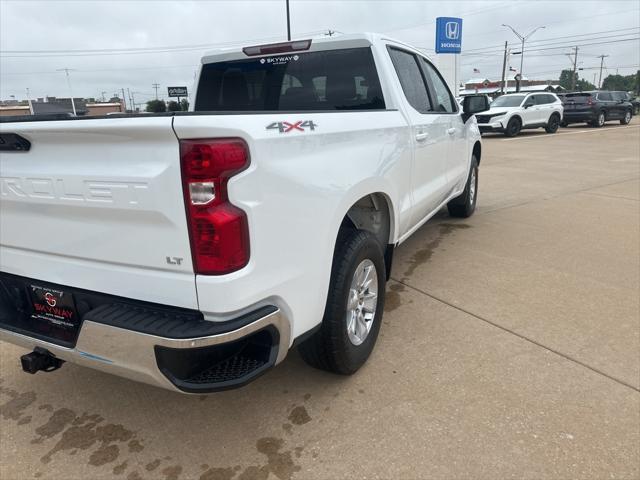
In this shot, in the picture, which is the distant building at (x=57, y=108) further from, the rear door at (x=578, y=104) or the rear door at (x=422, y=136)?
the rear door at (x=578, y=104)

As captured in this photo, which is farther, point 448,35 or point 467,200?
point 448,35

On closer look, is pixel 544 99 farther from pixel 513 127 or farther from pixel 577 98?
pixel 577 98

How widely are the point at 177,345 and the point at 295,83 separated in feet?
7.98

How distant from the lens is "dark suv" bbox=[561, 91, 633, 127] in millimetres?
22936

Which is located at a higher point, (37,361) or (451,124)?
(451,124)

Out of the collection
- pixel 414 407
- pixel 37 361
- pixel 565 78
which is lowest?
pixel 414 407

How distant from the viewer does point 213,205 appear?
175 centimetres

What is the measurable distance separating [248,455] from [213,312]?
2.83 feet

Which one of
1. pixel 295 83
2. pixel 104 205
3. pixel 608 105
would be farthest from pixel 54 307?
pixel 608 105

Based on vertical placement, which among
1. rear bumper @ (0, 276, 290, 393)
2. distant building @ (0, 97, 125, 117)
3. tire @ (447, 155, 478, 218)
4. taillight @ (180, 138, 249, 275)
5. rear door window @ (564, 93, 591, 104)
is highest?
distant building @ (0, 97, 125, 117)

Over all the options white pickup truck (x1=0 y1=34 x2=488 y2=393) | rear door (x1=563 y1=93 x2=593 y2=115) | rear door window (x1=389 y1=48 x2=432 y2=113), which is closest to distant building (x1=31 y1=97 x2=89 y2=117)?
white pickup truck (x1=0 y1=34 x2=488 y2=393)

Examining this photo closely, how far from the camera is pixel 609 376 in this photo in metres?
2.82

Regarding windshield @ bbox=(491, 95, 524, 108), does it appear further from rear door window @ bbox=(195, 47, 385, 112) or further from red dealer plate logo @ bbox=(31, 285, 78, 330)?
red dealer plate logo @ bbox=(31, 285, 78, 330)

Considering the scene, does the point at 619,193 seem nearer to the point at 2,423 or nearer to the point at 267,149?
the point at 267,149
